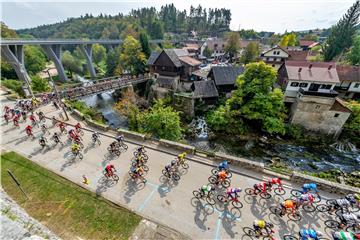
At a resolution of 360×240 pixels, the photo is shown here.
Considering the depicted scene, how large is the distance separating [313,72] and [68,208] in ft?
128

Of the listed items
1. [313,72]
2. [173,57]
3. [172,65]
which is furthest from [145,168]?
[313,72]

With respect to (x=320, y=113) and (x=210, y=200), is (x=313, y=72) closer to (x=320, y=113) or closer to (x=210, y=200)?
(x=320, y=113)

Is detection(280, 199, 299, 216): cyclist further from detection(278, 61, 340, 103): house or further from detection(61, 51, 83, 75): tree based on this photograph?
detection(61, 51, 83, 75): tree

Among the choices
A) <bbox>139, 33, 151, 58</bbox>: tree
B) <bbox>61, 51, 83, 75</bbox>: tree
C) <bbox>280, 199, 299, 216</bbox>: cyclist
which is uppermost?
<bbox>139, 33, 151, 58</bbox>: tree

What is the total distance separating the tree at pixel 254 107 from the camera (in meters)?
24.3

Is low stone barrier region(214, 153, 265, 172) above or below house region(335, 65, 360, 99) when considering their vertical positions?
below

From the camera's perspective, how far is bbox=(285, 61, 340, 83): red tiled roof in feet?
90.8

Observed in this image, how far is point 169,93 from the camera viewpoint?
34.9m

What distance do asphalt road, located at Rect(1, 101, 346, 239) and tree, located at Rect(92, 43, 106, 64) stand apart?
76436 mm

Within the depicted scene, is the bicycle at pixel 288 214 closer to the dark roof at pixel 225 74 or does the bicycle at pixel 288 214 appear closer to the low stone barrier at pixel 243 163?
the low stone barrier at pixel 243 163

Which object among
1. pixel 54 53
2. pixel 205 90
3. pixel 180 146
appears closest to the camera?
pixel 180 146

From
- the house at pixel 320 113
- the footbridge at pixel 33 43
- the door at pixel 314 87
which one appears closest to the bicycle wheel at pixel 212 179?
the house at pixel 320 113

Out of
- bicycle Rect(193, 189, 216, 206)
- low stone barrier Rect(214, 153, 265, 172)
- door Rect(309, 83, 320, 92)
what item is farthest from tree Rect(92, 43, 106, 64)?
bicycle Rect(193, 189, 216, 206)

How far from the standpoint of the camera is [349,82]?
30.7m
